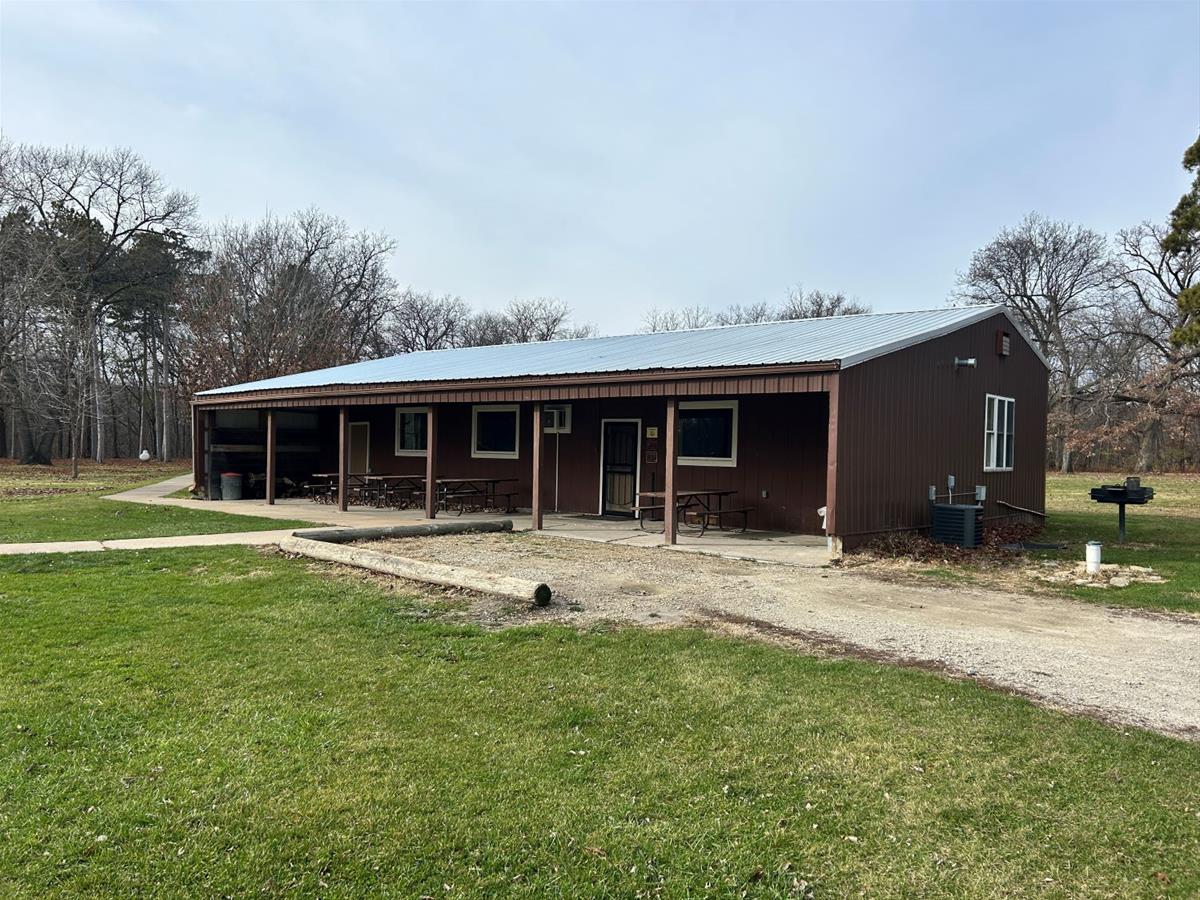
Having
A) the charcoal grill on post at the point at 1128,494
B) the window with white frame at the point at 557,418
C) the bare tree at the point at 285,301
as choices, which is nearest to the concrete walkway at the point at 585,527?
the window with white frame at the point at 557,418

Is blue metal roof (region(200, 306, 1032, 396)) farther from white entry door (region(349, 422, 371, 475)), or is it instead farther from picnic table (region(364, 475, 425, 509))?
picnic table (region(364, 475, 425, 509))

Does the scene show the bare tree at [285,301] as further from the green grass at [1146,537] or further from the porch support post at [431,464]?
the green grass at [1146,537]

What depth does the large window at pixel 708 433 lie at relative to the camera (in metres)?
12.1

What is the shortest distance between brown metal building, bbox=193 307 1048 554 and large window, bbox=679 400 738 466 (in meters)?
0.03

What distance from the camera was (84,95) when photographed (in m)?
13.2

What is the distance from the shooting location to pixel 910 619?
6176 millimetres

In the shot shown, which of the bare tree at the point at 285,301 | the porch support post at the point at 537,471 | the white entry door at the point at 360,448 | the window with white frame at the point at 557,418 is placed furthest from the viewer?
the bare tree at the point at 285,301

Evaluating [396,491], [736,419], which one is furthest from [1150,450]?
[396,491]

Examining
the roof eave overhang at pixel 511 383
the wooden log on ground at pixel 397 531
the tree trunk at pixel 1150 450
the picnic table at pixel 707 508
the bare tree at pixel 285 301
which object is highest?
the bare tree at pixel 285 301

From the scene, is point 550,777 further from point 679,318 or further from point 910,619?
point 679,318

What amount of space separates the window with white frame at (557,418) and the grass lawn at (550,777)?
917 centimetres

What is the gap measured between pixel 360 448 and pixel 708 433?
886 cm

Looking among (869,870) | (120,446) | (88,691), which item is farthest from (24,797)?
(120,446)

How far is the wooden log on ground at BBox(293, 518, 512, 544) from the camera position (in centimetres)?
948
